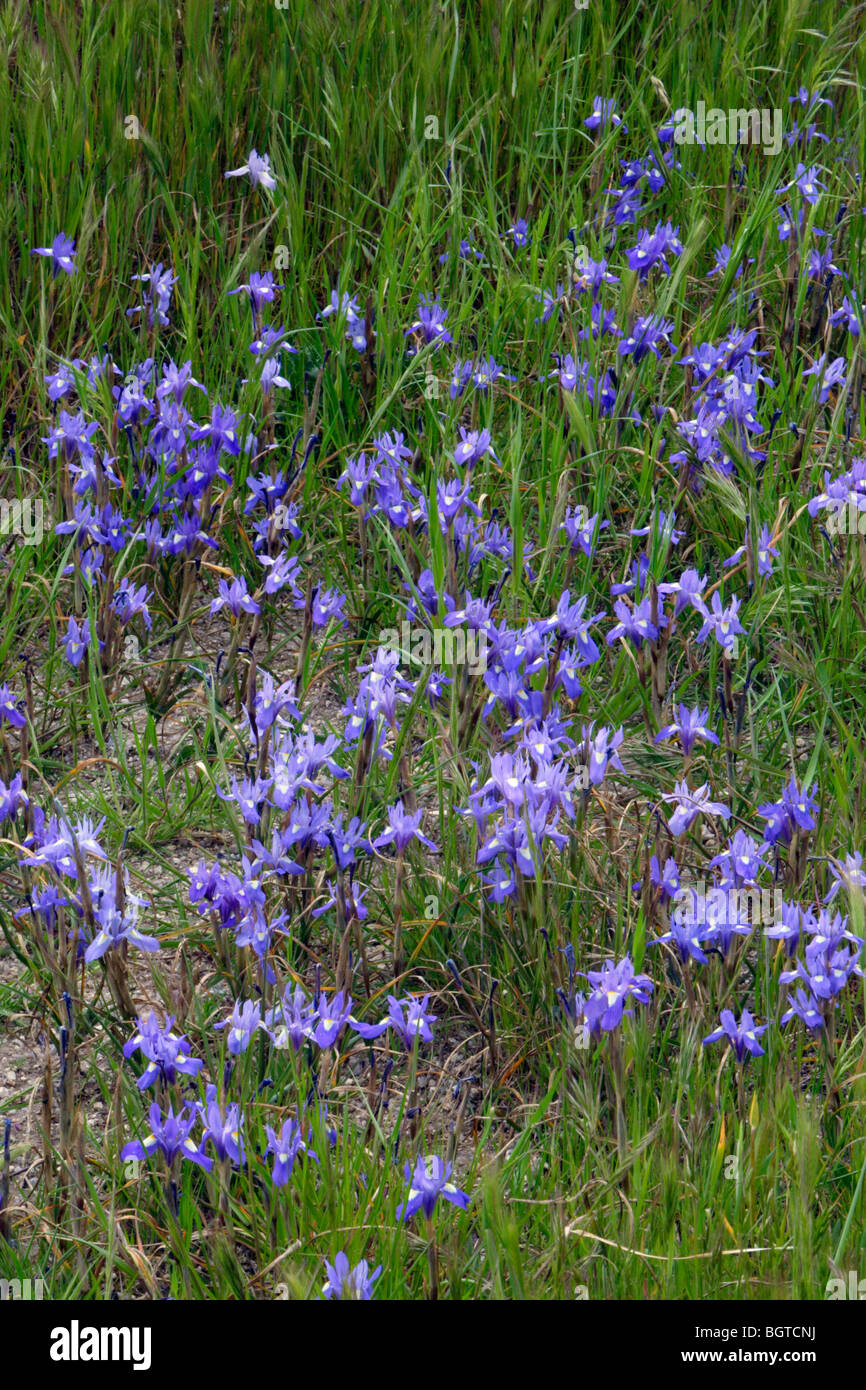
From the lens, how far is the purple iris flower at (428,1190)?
200cm

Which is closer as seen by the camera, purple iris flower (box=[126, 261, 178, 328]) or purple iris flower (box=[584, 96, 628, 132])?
purple iris flower (box=[126, 261, 178, 328])

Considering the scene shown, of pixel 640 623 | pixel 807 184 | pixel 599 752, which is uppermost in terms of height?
pixel 807 184

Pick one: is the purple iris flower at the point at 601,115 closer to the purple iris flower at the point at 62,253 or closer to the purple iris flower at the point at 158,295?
the purple iris flower at the point at 158,295

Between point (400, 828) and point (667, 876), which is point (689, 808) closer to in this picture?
point (667, 876)

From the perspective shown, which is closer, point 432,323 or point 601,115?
point 432,323

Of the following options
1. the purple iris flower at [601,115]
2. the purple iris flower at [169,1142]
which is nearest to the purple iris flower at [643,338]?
the purple iris flower at [601,115]

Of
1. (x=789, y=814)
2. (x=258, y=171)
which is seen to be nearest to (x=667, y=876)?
(x=789, y=814)

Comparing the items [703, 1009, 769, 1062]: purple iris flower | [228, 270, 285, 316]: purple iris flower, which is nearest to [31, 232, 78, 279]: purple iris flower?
[228, 270, 285, 316]: purple iris flower

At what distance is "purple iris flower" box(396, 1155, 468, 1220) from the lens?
2.00m

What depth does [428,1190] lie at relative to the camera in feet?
6.59

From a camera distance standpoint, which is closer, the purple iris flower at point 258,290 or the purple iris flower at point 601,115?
the purple iris flower at point 258,290

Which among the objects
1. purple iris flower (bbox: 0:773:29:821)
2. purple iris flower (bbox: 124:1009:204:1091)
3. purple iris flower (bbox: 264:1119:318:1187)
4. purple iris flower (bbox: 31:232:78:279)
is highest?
purple iris flower (bbox: 31:232:78:279)

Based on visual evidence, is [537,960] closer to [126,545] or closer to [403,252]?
[126,545]

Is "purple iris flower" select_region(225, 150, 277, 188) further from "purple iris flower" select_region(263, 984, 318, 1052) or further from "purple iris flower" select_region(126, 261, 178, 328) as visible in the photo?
"purple iris flower" select_region(263, 984, 318, 1052)
